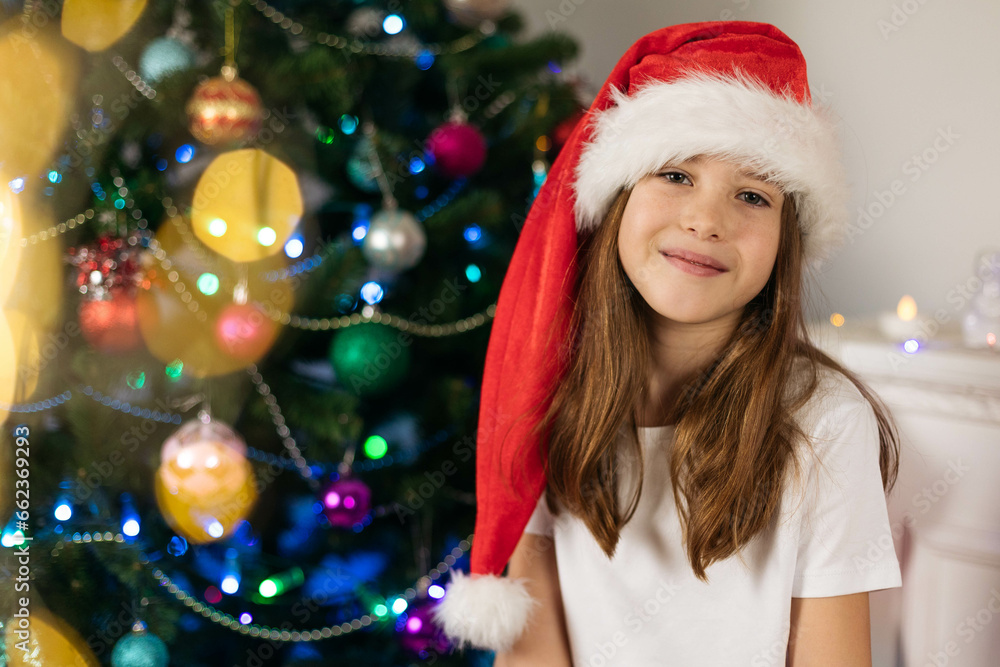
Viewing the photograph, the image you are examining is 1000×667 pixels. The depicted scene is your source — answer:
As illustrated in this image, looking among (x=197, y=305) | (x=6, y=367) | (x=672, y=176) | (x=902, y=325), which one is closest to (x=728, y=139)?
(x=672, y=176)

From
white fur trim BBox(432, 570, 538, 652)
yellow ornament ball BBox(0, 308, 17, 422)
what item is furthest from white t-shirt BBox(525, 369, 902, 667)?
yellow ornament ball BBox(0, 308, 17, 422)

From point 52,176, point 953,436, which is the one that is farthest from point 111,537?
point 953,436

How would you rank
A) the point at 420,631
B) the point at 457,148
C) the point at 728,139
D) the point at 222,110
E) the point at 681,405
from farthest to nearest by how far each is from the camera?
the point at 420,631 → the point at 457,148 → the point at 222,110 → the point at 681,405 → the point at 728,139

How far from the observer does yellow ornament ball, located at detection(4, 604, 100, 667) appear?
3.42 feet

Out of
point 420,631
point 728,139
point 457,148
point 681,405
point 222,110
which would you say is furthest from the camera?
point 420,631

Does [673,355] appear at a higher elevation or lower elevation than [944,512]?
higher

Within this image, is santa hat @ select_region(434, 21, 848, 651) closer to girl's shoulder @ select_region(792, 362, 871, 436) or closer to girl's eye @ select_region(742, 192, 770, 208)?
girl's eye @ select_region(742, 192, 770, 208)

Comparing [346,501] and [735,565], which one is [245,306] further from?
[735,565]

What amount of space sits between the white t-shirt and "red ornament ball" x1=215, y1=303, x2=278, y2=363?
0.57 m

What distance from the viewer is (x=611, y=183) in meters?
0.84

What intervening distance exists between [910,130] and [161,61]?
1.37 meters

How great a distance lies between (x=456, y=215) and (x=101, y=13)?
2.20 ft

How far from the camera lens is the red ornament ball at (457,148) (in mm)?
1156

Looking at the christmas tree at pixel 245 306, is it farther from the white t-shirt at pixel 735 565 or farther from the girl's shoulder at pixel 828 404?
the girl's shoulder at pixel 828 404
